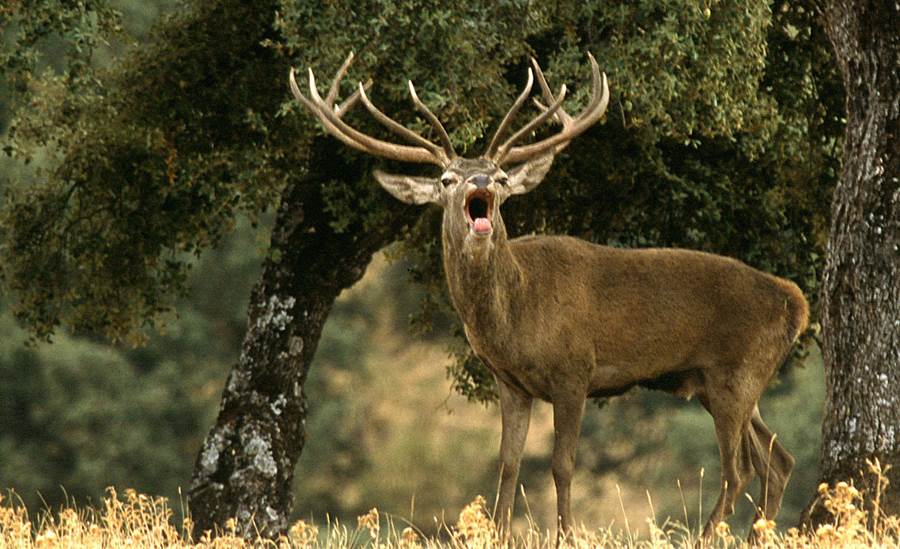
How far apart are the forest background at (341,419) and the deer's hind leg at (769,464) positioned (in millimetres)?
12352

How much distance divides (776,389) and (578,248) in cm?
2876

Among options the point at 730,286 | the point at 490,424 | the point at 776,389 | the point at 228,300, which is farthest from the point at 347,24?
the point at 490,424

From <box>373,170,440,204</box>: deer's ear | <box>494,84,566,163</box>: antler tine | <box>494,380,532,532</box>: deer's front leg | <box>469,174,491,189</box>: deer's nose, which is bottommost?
<box>494,380,532,532</box>: deer's front leg

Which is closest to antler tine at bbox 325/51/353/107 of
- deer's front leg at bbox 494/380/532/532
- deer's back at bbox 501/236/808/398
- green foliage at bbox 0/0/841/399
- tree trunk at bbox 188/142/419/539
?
green foliage at bbox 0/0/841/399

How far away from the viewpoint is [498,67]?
12.6 meters

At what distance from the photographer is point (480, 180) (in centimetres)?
1060

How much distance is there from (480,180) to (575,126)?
1.18 meters

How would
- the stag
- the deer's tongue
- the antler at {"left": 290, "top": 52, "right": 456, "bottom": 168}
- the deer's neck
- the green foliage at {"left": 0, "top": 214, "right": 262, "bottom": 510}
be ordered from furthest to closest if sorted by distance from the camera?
1. the green foliage at {"left": 0, "top": 214, "right": 262, "bottom": 510}
2. the antler at {"left": 290, "top": 52, "right": 456, "bottom": 168}
3. the stag
4. the deer's neck
5. the deer's tongue

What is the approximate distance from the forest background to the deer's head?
44.3 feet

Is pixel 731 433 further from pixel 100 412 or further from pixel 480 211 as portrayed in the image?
pixel 100 412

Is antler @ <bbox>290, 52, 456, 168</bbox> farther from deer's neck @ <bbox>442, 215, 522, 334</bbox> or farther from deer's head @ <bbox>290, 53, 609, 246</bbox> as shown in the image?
deer's neck @ <bbox>442, 215, 522, 334</bbox>

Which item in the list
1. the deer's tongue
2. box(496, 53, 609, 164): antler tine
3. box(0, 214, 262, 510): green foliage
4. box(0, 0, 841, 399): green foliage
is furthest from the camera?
box(0, 214, 262, 510): green foliage

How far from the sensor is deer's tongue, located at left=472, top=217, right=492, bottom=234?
34.7ft

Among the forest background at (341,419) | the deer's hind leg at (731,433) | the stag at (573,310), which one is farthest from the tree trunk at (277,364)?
the forest background at (341,419)
